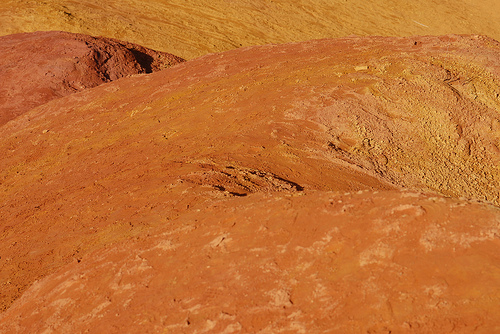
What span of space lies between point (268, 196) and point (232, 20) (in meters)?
14.5

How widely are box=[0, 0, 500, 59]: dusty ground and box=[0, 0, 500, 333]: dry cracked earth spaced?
2.34 meters

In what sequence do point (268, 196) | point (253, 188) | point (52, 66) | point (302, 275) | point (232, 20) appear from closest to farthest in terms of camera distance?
point (302, 275) → point (268, 196) → point (253, 188) → point (52, 66) → point (232, 20)

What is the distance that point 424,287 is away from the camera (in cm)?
316

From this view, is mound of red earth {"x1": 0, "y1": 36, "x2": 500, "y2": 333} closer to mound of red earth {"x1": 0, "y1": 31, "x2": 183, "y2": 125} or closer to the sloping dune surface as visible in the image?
the sloping dune surface

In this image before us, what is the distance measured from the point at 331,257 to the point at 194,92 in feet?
20.5

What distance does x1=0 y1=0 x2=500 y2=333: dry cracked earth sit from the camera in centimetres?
334

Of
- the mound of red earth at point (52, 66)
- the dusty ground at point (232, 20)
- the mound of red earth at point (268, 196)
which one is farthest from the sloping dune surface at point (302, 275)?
the dusty ground at point (232, 20)

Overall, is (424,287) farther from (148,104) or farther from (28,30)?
(28,30)

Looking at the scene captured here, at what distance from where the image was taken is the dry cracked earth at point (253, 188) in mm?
3340

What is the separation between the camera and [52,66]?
1235 cm

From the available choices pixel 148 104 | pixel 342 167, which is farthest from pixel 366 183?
pixel 148 104

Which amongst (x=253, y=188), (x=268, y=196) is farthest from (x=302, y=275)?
(x=253, y=188)

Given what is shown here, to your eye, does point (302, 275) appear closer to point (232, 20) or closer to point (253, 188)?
point (253, 188)

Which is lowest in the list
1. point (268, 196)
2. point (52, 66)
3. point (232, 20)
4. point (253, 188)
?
point (52, 66)
